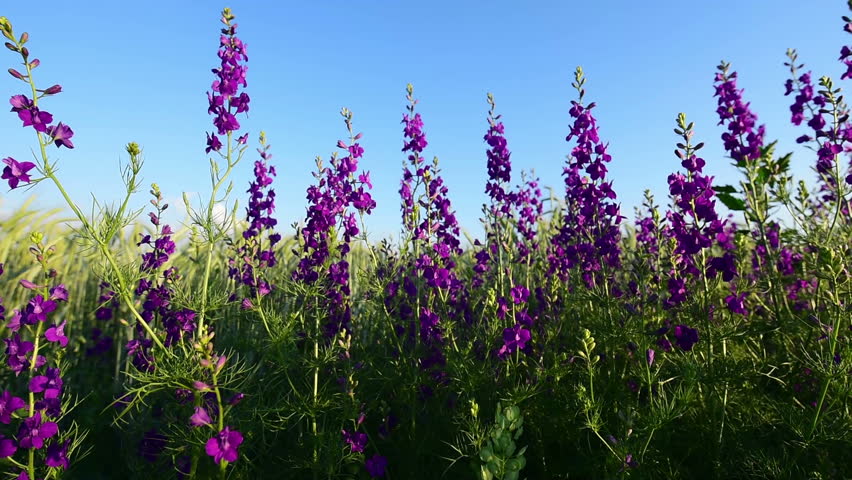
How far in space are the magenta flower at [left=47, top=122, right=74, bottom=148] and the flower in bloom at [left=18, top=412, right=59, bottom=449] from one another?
4.08 feet

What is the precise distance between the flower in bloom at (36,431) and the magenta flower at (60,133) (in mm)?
1244

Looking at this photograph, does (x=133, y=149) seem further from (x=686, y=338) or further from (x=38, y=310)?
(x=686, y=338)

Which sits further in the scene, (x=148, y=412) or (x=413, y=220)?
(x=413, y=220)

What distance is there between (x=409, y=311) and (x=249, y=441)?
5.47 feet

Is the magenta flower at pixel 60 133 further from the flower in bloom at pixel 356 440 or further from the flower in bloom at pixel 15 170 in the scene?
the flower in bloom at pixel 356 440

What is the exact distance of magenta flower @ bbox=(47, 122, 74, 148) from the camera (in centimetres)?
227

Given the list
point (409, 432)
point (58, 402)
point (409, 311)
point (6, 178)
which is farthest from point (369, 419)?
point (6, 178)

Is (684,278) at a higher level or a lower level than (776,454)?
higher

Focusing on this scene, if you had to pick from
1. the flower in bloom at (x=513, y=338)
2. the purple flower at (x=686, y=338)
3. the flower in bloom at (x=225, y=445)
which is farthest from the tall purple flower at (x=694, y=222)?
the flower in bloom at (x=225, y=445)

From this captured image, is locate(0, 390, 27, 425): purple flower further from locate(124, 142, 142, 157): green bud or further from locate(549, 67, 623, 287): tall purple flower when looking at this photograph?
locate(549, 67, 623, 287): tall purple flower

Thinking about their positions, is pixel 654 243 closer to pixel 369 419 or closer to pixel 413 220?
pixel 413 220

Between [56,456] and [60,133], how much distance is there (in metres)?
1.50

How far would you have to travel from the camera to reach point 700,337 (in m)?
3.24

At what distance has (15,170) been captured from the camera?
2191mm
